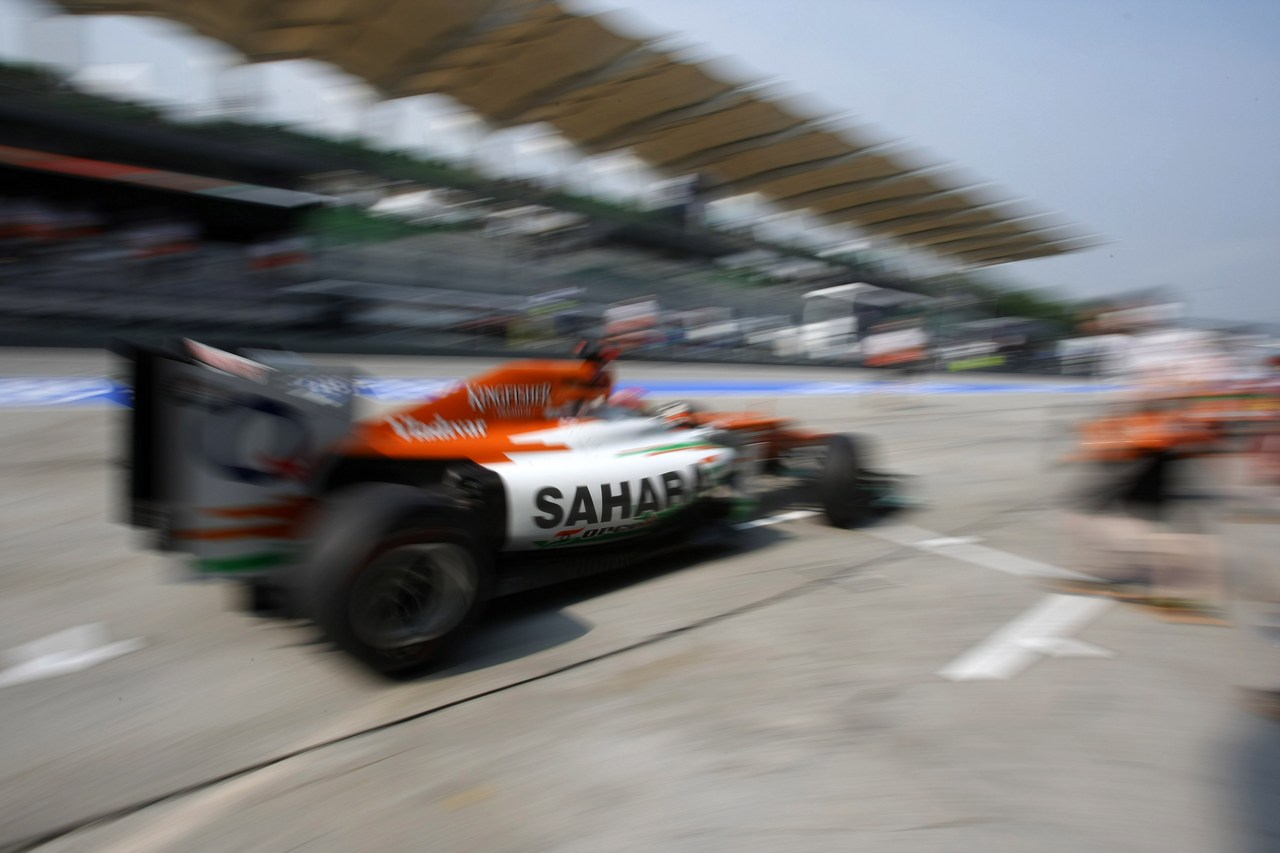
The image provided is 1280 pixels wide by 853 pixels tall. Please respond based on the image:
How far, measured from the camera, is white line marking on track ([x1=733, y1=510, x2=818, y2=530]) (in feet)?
17.6

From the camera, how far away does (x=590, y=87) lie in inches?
747

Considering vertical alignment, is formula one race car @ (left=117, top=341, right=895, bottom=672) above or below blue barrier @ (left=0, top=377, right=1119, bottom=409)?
below

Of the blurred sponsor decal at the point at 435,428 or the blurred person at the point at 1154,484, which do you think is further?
the blurred person at the point at 1154,484

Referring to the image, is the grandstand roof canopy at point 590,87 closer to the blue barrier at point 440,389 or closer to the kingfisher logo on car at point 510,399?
the blue barrier at point 440,389

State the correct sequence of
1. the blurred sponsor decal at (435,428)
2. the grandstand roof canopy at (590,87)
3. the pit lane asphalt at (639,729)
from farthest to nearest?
the grandstand roof canopy at (590,87), the blurred sponsor decal at (435,428), the pit lane asphalt at (639,729)

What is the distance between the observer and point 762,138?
22.8 meters

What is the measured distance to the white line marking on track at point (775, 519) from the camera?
537 centimetres

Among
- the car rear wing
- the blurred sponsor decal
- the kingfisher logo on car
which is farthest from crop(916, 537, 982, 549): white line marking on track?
the car rear wing

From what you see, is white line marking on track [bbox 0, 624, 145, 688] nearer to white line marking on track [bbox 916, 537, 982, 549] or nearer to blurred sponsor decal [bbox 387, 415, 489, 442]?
blurred sponsor decal [bbox 387, 415, 489, 442]

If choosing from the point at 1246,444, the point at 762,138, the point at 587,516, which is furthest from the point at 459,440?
the point at 762,138

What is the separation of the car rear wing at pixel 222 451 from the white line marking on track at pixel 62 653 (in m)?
0.58

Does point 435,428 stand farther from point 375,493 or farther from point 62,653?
point 62,653

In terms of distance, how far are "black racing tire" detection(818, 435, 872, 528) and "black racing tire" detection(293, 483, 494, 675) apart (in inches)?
103

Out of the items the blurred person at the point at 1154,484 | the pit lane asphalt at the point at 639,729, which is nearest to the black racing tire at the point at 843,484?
the pit lane asphalt at the point at 639,729
